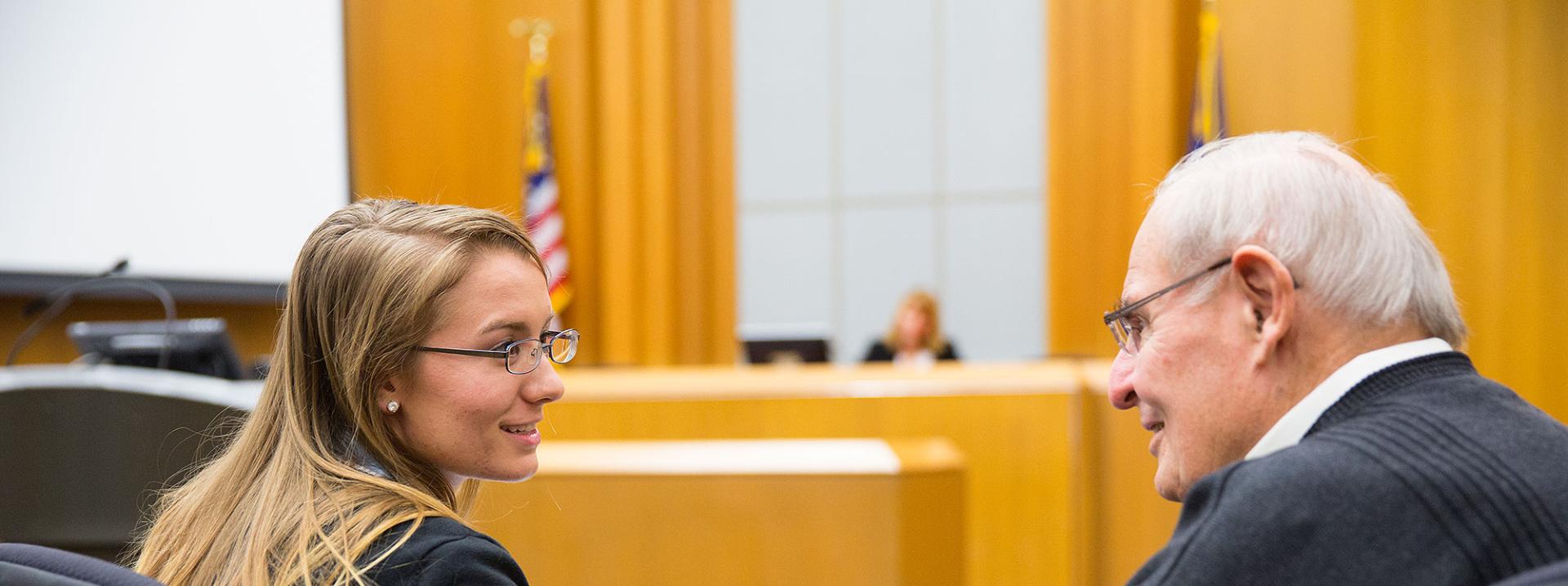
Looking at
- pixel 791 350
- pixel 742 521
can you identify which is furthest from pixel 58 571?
pixel 791 350

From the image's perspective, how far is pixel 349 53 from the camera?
282 inches

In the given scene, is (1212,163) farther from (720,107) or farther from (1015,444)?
(720,107)

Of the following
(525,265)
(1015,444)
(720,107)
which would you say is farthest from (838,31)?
(525,265)

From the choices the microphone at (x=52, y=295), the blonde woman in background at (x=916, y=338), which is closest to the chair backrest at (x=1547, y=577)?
the microphone at (x=52, y=295)

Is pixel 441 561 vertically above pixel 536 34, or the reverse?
pixel 536 34

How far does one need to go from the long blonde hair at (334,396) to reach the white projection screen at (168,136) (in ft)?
14.5

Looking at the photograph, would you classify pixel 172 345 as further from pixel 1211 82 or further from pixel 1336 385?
pixel 1211 82

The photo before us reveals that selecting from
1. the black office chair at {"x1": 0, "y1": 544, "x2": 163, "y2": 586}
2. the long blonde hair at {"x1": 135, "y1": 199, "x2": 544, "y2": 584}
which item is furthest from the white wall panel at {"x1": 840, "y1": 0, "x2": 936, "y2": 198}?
the black office chair at {"x1": 0, "y1": 544, "x2": 163, "y2": 586}

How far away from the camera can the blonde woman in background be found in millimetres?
6344

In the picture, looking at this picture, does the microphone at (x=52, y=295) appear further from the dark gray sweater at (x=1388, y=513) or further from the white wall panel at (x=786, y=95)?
the white wall panel at (x=786, y=95)

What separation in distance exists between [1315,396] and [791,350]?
4.41 m

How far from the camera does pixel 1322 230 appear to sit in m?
1.15

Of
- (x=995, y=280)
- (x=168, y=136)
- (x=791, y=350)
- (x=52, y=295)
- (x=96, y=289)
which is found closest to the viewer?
(x=52, y=295)

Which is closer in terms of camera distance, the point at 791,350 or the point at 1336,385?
the point at 1336,385
